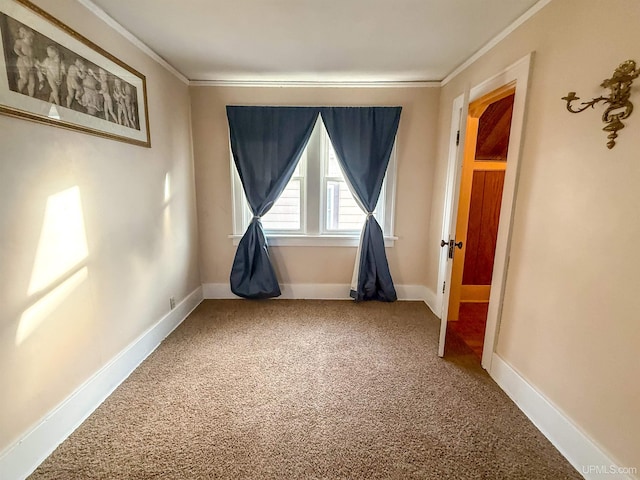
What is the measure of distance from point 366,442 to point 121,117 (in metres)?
2.55

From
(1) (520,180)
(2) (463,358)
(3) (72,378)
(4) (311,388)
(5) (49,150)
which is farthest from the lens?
(2) (463,358)

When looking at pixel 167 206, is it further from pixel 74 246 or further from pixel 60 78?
pixel 60 78

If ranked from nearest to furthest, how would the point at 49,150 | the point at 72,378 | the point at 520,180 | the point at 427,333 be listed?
the point at 49,150
the point at 72,378
the point at 520,180
the point at 427,333

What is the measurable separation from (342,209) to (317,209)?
0.29 meters

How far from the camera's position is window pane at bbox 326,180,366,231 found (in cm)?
333

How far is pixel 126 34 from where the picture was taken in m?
2.03

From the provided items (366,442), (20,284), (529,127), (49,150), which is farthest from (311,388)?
(529,127)

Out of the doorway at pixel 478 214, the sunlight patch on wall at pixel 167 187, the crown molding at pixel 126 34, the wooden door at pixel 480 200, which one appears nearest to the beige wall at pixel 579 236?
the doorway at pixel 478 214

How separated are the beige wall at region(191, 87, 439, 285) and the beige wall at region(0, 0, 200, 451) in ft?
1.91

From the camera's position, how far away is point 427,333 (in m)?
2.70

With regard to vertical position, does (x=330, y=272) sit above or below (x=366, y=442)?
above

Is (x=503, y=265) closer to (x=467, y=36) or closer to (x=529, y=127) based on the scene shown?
(x=529, y=127)

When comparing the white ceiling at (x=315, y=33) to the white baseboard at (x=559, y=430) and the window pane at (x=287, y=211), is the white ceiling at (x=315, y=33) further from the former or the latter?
the white baseboard at (x=559, y=430)

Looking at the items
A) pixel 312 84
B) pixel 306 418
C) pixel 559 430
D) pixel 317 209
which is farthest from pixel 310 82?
pixel 559 430
